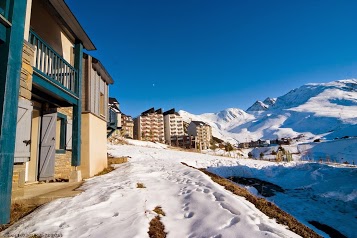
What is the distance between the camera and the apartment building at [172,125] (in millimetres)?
103438

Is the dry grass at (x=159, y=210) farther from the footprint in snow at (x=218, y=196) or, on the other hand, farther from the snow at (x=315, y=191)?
the snow at (x=315, y=191)

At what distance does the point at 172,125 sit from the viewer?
343 ft

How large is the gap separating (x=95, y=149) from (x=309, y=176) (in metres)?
14.3

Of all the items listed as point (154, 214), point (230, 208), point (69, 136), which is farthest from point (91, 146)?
point (230, 208)

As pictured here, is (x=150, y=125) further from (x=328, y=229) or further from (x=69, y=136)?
(x=328, y=229)

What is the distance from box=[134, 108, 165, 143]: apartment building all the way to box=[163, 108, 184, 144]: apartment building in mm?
2986

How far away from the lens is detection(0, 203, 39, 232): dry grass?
4673mm

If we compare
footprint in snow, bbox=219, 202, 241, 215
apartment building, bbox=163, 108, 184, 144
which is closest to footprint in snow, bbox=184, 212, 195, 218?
footprint in snow, bbox=219, 202, 241, 215

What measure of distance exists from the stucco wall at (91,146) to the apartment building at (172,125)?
89403mm

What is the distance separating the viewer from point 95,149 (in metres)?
11.5

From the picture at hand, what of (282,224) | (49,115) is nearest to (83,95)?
(49,115)

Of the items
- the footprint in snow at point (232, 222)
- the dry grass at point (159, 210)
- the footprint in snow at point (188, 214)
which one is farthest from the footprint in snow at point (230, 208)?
the dry grass at point (159, 210)

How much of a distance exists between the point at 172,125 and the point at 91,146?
3686 inches

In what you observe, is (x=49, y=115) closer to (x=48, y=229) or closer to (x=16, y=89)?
(x=16, y=89)
